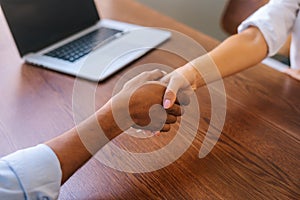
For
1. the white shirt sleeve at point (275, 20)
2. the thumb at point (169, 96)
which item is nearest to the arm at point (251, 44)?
the white shirt sleeve at point (275, 20)

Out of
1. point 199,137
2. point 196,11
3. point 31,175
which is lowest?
point 196,11

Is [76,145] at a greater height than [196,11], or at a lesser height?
greater

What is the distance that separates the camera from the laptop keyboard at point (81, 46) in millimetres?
895

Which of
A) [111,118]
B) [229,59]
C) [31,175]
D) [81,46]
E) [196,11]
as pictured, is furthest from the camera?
[196,11]

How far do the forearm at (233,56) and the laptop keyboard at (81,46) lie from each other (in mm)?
278

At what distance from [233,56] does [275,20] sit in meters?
0.14

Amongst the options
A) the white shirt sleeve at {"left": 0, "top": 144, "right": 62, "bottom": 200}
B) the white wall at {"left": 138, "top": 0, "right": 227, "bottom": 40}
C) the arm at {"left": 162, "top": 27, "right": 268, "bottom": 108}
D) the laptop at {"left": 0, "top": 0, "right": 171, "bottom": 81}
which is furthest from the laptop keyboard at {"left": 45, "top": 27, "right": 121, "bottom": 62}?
the white wall at {"left": 138, "top": 0, "right": 227, "bottom": 40}

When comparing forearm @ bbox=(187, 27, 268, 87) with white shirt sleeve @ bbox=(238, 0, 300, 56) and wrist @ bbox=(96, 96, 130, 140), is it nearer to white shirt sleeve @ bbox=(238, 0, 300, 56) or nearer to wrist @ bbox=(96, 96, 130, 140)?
white shirt sleeve @ bbox=(238, 0, 300, 56)

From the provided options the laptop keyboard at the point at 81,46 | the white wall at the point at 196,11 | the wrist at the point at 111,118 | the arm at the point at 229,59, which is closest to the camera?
the wrist at the point at 111,118

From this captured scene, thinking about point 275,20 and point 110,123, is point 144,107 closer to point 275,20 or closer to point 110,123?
point 110,123

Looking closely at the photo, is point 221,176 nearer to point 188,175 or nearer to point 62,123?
point 188,175

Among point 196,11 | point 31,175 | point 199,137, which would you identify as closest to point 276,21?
point 199,137

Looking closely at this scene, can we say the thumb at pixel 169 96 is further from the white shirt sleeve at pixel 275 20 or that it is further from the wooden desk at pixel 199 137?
the white shirt sleeve at pixel 275 20

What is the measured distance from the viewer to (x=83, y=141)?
58 centimetres
